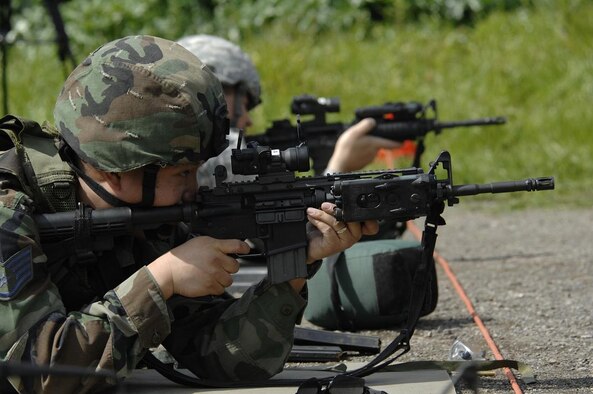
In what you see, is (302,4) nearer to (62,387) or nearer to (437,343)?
(437,343)

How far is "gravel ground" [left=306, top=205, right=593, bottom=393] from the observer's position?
14.0 ft

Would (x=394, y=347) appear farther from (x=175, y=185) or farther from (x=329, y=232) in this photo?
(x=175, y=185)

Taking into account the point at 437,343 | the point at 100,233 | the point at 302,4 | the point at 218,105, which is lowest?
the point at 437,343

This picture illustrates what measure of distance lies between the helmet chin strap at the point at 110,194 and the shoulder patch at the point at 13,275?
347mm

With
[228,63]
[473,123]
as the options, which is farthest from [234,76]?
[473,123]

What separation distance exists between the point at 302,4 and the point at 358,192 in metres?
9.51

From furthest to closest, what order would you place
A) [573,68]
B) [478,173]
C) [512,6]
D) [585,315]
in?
[512,6] → [573,68] → [478,173] → [585,315]

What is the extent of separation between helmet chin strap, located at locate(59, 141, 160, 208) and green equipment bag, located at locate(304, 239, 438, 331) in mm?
1780

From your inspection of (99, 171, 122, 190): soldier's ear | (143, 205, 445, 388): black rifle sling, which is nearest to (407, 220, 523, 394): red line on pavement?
(143, 205, 445, 388): black rifle sling

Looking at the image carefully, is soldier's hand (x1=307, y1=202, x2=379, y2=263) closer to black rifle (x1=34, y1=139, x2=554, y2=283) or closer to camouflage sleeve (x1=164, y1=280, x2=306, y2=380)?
black rifle (x1=34, y1=139, x2=554, y2=283)

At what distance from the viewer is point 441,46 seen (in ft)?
39.8

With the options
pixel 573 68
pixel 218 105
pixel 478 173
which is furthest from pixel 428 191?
pixel 573 68

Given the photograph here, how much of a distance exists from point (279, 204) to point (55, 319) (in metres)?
0.81

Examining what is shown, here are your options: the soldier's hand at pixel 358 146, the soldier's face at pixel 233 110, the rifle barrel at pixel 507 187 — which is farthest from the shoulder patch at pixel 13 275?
the soldier's hand at pixel 358 146
